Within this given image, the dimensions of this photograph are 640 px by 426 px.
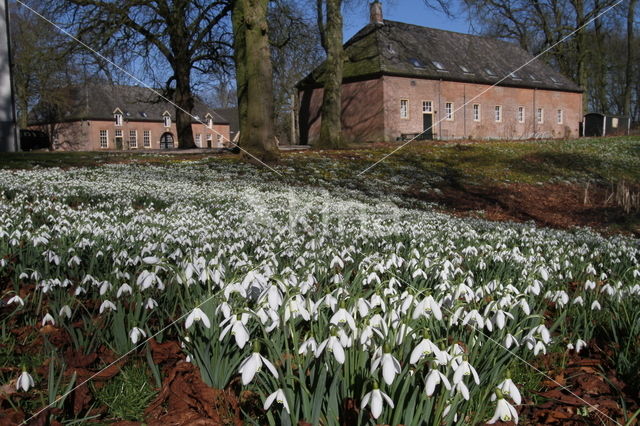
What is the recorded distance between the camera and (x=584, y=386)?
2.98 metres

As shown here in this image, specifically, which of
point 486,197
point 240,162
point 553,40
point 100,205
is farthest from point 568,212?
point 553,40

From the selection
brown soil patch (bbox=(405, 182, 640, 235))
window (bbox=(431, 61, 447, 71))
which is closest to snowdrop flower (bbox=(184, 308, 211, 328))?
brown soil patch (bbox=(405, 182, 640, 235))

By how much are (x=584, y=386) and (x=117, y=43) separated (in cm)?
2382

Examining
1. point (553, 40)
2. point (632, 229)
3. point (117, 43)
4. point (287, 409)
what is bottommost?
point (632, 229)

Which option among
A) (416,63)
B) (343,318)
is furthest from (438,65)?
(343,318)

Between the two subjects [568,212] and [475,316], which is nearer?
[475,316]

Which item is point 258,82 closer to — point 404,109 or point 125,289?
point 125,289

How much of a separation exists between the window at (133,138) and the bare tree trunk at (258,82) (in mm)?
51950

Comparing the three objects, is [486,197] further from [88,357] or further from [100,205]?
[88,357]

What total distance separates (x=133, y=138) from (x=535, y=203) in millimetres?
58242

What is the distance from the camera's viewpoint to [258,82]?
1809 cm

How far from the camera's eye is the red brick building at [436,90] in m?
→ 40.0

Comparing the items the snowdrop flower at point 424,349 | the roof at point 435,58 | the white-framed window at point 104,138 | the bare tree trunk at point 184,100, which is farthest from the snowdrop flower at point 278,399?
the white-framed window at point 104,138

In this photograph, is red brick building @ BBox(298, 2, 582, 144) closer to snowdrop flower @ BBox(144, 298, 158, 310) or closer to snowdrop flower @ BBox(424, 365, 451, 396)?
snowdrop flower @ BBox(144, 298, 158, 310)
